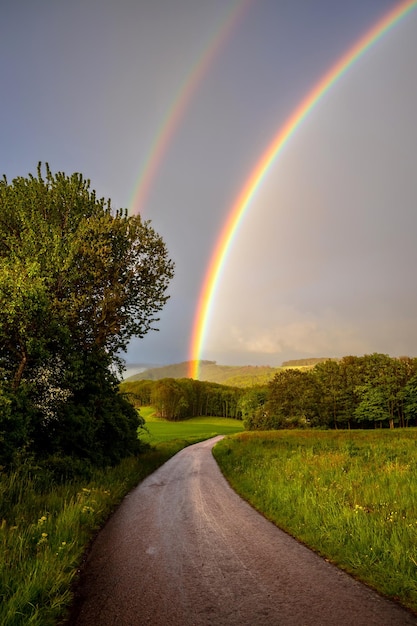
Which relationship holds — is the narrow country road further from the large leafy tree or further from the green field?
the green field

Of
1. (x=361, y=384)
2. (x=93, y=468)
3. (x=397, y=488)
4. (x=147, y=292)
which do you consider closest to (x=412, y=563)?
(x=397, y=488)

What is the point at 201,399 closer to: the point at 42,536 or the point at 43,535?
the point at 42,536

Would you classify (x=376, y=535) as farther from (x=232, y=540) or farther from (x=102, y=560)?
(x=102, y=560)

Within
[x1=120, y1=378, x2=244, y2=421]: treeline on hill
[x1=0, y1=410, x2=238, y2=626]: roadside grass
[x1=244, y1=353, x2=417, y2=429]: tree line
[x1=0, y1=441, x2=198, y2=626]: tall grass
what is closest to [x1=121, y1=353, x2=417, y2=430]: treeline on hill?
[x1=244, y1=353, x2=417, y2=429]: tree line

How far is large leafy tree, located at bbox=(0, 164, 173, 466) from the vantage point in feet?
49.4

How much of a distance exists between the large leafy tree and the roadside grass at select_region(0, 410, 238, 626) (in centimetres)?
303

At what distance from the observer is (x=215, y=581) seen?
6395 millimetres

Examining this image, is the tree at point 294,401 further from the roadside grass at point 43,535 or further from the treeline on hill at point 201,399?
the roadside grass at point 43,535

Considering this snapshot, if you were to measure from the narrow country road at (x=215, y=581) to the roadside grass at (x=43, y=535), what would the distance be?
0.42 metres

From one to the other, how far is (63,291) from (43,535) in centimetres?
1415

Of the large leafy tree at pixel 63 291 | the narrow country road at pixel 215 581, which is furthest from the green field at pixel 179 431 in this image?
the narrow country road at pixel 215 581

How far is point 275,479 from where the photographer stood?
1470cm

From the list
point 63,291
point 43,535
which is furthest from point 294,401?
point 43,535

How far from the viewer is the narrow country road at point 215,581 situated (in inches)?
204
